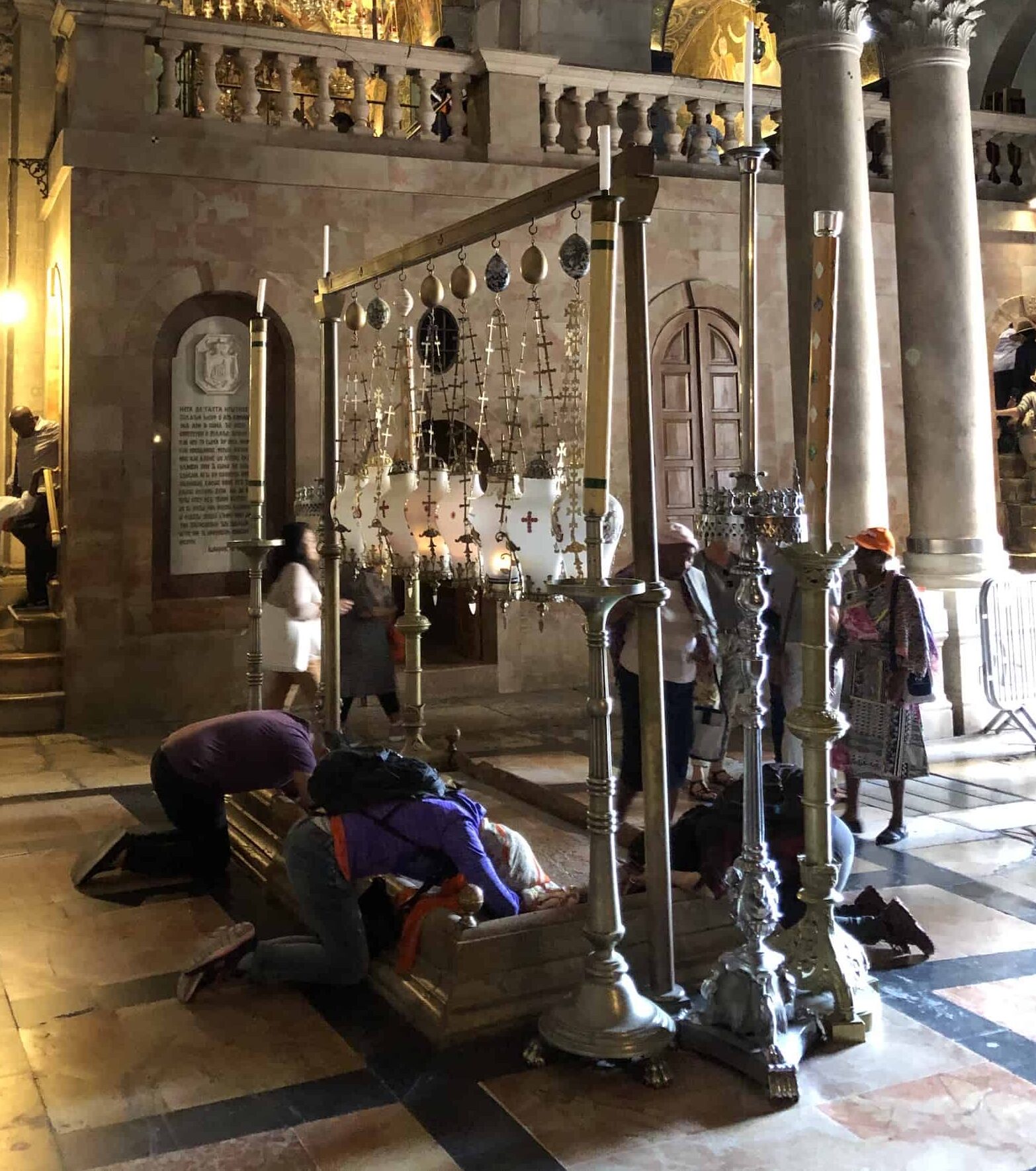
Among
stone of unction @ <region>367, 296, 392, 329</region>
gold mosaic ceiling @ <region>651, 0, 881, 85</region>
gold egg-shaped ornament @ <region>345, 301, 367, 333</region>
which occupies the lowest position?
stone of unction @ <region>367, 296, 392, 329</region>

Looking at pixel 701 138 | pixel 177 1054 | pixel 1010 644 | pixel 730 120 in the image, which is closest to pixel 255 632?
pixel 177 1054

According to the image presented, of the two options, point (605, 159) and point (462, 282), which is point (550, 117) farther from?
point (605, 159)

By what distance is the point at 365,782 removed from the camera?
4152 millimetres

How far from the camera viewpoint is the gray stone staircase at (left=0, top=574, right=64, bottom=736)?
9.77 meters

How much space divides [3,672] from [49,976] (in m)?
5.92

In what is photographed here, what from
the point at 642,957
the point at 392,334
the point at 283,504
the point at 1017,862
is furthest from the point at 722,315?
the point at 642,957

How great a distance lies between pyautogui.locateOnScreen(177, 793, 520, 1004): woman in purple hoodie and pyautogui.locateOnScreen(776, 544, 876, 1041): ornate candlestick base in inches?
40.5

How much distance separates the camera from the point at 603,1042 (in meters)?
3.60

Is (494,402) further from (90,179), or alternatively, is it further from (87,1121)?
(87,1121)

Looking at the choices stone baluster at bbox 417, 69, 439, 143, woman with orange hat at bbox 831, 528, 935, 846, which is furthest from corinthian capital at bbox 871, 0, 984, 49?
woman with orange hat at bbox 831, 528, 935, 846

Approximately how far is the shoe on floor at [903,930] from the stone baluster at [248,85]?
28.5 feet

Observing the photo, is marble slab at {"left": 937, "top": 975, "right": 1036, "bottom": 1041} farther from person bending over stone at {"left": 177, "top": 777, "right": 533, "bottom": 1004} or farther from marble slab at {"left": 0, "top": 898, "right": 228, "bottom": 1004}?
marble slab at {"left": 0, "top": 898, "right": 228, "bottom": 1004}

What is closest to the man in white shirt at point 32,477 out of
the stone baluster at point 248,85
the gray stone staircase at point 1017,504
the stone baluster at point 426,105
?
the stone baluster at point 248,85

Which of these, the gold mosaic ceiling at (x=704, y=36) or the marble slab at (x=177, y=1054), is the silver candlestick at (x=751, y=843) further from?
the gold mosaic ceiling at (x=704, y=36)
